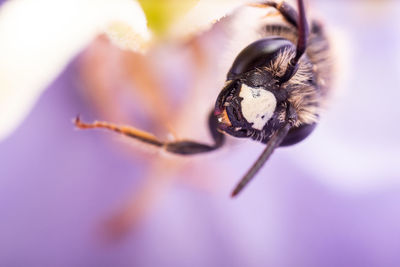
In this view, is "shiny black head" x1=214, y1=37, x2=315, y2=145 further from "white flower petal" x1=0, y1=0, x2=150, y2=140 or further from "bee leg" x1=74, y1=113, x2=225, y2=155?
"white flower petal" x1=0, y1=0, x2=150, y2=140

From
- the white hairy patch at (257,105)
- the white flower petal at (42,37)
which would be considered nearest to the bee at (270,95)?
the white hairy patch at (257,105)

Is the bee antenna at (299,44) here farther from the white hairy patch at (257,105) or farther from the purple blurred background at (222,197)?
the purple blurred background at (222,197)

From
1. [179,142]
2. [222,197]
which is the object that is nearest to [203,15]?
[179,142]

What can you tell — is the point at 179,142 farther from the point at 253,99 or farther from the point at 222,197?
the point at 222,197

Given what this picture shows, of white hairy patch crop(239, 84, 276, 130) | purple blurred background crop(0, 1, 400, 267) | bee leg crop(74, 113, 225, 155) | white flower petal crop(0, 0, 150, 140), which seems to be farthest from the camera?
purple blurred background crop(0, 1, 400, 267)

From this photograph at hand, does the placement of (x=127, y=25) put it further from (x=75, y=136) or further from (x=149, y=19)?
(x=75, y=136)

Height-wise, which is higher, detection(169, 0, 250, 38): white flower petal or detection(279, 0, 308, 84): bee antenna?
detection(279, 0, 308, 84): bee antenna

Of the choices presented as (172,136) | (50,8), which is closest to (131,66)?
(50,8)

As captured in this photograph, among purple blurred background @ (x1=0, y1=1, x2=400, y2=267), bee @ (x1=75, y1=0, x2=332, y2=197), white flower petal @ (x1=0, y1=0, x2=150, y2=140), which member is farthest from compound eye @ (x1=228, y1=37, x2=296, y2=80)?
purple blurred background @ (x1=0, y1=1, x2=400, y2=267)
